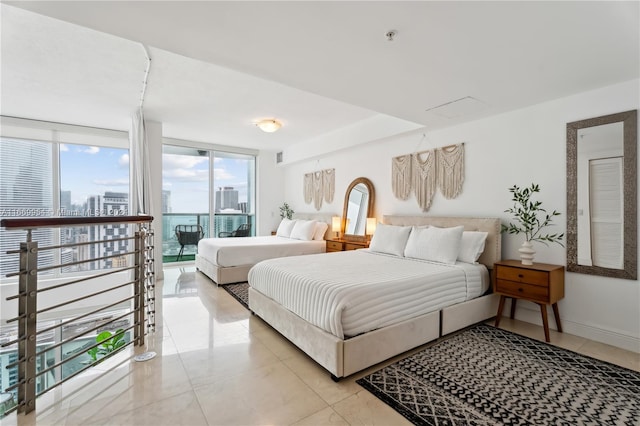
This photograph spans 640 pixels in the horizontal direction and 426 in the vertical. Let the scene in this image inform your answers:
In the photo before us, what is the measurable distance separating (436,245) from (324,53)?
236 cm

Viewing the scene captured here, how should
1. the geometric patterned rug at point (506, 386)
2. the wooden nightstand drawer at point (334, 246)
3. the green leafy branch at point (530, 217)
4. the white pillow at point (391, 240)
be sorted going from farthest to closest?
the wooden nightstand drawer at point (334, 246) → the white pillow at point (391, 240) → the green leafy branch at point (530, 217) → the geometric patterned rug at point (506, 386)

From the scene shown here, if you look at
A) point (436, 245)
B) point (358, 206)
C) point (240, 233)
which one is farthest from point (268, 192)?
point (436, 245)

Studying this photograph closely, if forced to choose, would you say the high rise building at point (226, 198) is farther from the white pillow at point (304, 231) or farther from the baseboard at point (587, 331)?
the baseboard at point (587, 331)

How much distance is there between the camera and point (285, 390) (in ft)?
6.64

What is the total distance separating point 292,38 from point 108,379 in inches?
105

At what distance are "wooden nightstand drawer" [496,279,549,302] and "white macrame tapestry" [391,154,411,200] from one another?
1875 millimetres

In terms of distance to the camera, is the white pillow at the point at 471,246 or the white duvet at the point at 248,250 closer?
the white pillow at the point at 471,246

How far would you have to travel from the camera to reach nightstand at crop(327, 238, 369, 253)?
16.5 feet

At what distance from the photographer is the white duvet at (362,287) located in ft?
7.32

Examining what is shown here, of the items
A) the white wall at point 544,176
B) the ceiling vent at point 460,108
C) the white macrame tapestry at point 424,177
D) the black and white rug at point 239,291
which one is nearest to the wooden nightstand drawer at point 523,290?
the white wall at point 544,176

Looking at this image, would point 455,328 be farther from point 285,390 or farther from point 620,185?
point 620,185

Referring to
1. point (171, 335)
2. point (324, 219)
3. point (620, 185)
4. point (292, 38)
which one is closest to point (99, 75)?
point (292, 38)

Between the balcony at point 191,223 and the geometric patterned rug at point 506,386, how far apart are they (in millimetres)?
5524

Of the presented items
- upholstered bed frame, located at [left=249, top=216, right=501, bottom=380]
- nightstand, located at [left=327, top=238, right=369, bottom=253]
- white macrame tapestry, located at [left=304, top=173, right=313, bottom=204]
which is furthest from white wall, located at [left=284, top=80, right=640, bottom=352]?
white macrame tapestry, located at [left=304, top=173, right=313, bottom=204]
